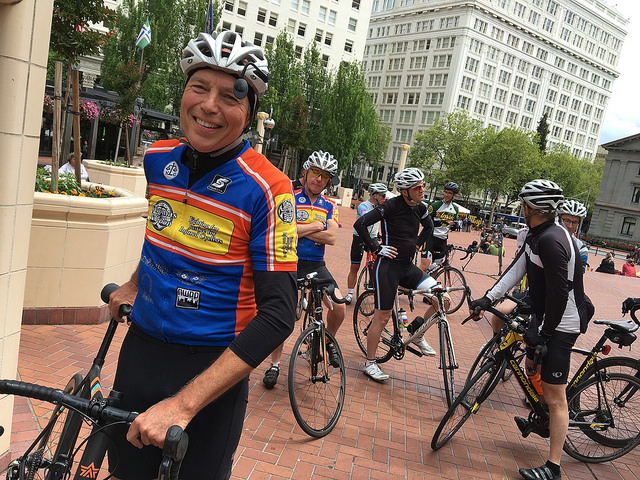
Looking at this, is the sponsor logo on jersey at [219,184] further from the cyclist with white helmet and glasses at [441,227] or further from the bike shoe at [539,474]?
the cyclist with white helmet and glasses at [441,227]

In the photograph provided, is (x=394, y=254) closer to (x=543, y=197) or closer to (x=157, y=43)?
(x=543, y=197)

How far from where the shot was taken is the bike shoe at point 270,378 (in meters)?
4.77

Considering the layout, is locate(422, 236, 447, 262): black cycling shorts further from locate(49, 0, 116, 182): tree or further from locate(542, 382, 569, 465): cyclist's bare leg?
locate(49, 0, 116, 182): tree

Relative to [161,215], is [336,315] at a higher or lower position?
lower

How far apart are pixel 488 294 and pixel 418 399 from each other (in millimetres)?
1487

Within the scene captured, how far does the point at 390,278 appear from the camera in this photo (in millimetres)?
5445

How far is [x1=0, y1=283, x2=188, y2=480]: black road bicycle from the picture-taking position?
145 cm

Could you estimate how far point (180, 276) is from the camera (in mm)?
1713

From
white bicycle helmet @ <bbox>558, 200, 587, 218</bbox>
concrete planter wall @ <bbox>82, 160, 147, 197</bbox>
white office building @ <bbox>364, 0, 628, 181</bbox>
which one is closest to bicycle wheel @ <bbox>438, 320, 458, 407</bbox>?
white bicycle helmet @ <bbox>558, 200, 587, 218</bbox>

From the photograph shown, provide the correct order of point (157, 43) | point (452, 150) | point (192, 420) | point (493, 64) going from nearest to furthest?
1. point (192, 420)
2. point (157, 43)
3. point (452, 150)
4. point (493, 64)

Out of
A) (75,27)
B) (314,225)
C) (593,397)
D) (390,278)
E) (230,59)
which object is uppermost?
(75,27)

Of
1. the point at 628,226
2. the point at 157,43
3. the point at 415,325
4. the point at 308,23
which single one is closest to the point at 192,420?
the point at 415,325

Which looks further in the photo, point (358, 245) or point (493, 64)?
point (493, 64)

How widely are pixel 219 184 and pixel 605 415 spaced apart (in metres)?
4.56
